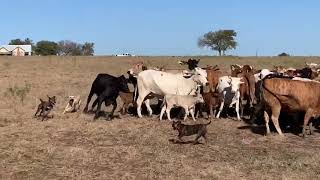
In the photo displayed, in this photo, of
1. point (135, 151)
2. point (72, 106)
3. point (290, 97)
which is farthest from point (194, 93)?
point (135, 151)

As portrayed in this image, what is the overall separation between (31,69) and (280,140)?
26009 millimetres

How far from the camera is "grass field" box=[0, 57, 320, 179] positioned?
10.4 metres

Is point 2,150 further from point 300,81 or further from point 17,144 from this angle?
point 300,81

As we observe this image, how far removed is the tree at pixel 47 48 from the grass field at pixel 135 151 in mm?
79454

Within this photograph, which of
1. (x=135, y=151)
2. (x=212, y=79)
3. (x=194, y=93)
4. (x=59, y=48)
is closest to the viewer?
(x=135, y=151)

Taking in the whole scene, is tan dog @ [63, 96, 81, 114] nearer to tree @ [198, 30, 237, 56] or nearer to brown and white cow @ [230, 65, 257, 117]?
brown and white cow @ [230, 65, 257, 117]

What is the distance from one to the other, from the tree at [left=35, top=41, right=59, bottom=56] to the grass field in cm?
7945

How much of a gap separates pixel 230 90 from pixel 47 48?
85.2m

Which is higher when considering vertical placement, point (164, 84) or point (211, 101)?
point (164, 84)

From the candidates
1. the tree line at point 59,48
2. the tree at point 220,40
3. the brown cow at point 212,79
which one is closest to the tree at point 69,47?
the tree line at point 59,48

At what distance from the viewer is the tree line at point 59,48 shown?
9856cm

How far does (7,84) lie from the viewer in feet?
90.4

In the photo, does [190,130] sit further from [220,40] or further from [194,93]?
[220,40]

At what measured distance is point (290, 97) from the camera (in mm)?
14359
